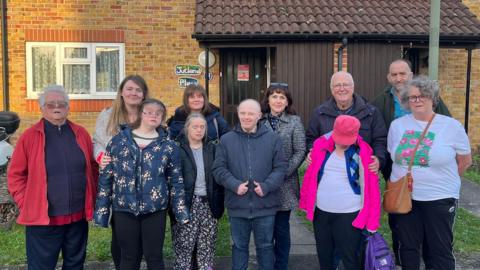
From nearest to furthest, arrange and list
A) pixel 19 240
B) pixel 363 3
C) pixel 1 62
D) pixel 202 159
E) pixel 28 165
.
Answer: pixel 28 165, pixel 202 159, pixel 19 240, pixel 1 62, pixel 363 3

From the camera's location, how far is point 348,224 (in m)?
3.55

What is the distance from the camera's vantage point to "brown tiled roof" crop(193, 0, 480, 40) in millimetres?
8836

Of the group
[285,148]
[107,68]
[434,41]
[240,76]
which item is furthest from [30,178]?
[240,76]

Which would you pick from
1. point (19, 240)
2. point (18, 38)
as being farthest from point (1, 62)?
point (19, 240)

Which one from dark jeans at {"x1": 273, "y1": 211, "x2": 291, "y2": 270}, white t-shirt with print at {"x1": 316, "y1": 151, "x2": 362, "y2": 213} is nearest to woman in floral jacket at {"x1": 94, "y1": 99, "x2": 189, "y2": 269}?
dark jeans at {"x1": 273, "y1": 211, "x2": 291, "y2": 270}

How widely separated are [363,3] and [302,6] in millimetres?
1384

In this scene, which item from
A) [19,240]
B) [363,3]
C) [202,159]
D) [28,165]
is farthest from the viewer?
[363,3]

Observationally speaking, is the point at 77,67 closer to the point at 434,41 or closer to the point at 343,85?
the point at 434,41

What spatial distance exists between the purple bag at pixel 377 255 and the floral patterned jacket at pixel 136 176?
62.3 inches

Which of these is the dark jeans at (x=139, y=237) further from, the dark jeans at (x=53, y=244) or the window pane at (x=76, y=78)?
the window pane at (x=76, y=78)

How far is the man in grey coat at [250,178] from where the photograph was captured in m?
Answer: 3.67

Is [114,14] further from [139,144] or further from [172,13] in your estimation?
[139,144]

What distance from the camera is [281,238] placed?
4004 millimetres

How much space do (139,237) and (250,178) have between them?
976 millimetres
